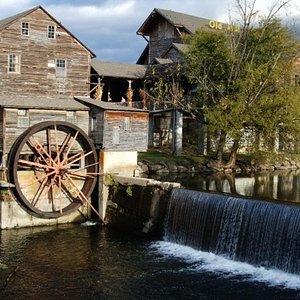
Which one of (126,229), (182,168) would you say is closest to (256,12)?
(182,168)

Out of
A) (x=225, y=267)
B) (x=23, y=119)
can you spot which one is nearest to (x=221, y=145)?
(x=23, y=119)

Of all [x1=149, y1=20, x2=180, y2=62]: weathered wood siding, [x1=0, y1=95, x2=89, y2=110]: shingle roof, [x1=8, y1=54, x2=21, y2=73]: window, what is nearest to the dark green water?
[x1=0, y1=95, x2=89, y2=110]: shingle roof

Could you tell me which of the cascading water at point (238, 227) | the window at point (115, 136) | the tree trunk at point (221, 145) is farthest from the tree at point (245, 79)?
the cascading water at point (238, 227)

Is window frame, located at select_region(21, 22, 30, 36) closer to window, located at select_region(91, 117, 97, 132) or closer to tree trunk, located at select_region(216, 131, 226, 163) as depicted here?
window, located at select_region(91, 117, 97, 132)

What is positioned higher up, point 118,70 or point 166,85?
point 118,70

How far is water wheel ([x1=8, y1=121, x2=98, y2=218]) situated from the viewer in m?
22.7

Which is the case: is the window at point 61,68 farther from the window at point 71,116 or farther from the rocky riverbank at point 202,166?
the rocky riverbank at point 202,166

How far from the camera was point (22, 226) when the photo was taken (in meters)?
22.1

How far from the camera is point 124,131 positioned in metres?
25.6

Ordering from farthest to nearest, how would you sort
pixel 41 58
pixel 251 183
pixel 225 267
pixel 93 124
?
1. pixel 251 183
2. pixel 41 58
3. pixel 93 124
4. pixel 225 267

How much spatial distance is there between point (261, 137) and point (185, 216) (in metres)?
19.7

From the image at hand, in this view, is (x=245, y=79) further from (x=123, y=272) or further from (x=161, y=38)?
(x=123, y=272)

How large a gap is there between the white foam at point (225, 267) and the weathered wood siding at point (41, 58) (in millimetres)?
14355

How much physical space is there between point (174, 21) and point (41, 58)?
20437 millimetres
